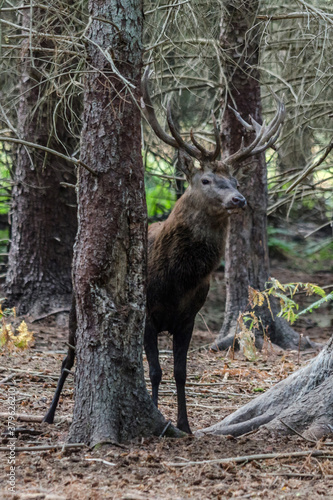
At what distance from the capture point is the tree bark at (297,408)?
4.38 meters

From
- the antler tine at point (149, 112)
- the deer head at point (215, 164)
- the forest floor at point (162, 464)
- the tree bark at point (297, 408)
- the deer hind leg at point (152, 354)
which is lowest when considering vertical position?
the forest floor at point (162, 464)

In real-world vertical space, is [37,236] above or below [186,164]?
below

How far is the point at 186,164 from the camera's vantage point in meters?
6.21

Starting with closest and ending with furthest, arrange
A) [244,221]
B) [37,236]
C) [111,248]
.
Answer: [111,248]
[244,221]
[37,236]


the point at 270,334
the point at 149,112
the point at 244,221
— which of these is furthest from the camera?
the point at 270,334

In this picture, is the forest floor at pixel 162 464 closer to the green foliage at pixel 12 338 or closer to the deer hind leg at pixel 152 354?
the deer hind leg at pixel 152 354

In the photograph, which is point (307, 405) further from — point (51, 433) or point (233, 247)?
point (233, 247)

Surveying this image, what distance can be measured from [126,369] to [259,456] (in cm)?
108

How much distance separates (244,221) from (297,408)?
4.40 m

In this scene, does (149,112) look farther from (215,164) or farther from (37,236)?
(37,236)

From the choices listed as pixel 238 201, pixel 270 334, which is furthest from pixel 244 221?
pixel 238 201

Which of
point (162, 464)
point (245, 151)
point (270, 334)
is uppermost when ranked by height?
point (245, 151)

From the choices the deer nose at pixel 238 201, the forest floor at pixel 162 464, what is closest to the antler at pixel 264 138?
the deer nose at pixel 238 201

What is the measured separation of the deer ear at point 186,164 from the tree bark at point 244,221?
2324 mm
